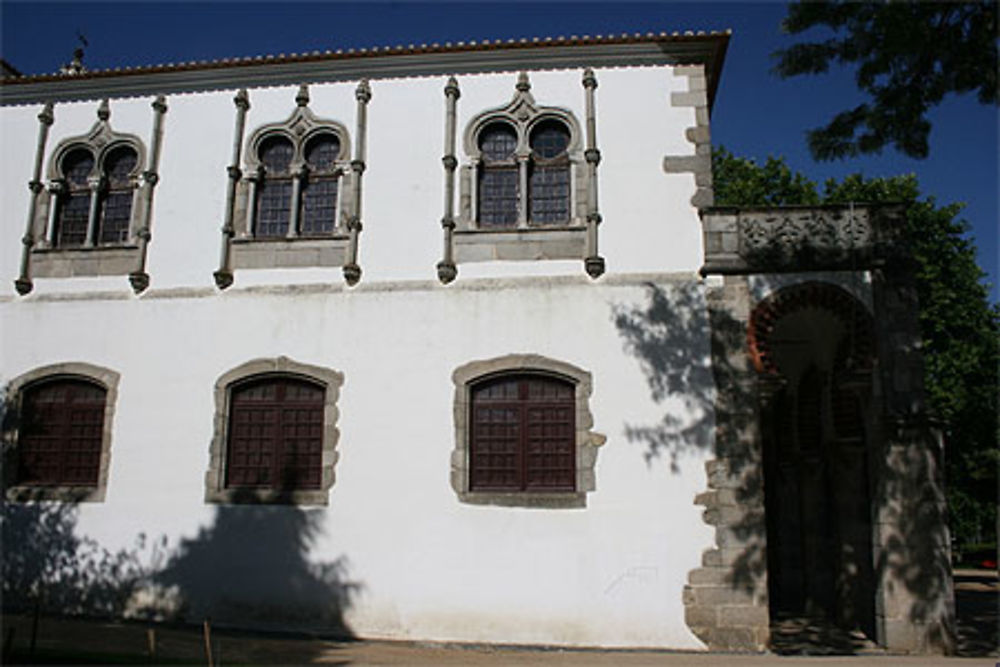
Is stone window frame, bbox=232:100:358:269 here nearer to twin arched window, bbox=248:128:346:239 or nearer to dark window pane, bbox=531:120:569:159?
twin arched window, bbox=248:128:346:239

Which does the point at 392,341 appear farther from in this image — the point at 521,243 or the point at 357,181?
the point at 357,181

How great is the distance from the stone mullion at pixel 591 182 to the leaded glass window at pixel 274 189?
14.8 ft

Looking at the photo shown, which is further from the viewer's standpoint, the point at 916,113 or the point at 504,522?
the point at 504,522

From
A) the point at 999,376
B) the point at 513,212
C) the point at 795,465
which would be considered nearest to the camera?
the point at 513,212

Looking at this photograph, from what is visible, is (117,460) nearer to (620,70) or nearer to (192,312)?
(192,312)

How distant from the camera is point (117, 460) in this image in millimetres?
10500

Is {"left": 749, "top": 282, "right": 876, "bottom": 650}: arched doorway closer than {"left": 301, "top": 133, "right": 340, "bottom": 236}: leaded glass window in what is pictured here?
Yes

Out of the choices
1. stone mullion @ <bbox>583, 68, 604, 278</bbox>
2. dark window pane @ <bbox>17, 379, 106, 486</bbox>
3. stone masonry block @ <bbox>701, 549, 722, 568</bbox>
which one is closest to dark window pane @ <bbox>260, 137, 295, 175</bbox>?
dark window pane @ <bbox>17, 379, 106, 486</bbox>

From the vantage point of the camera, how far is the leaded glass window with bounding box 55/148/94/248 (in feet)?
38.5

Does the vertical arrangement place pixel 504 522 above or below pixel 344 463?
below

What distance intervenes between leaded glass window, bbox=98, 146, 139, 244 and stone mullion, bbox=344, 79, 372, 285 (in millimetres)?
3697

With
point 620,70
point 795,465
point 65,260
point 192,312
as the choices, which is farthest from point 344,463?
point 795,465

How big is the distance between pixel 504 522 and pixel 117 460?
5620 mm

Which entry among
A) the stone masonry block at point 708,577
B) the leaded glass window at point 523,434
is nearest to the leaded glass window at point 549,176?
the leaded glass window at point 523,434
